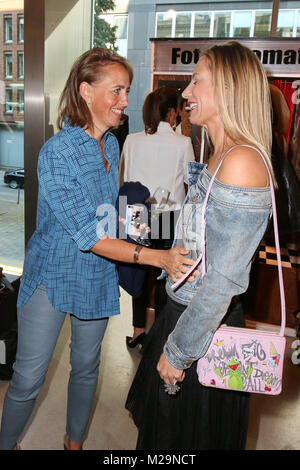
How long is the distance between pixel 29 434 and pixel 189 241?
1.43m

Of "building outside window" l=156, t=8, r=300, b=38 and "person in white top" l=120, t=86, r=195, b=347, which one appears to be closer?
"person in white top" l=120, t=86, r=195, b=347

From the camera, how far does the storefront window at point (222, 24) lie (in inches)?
149

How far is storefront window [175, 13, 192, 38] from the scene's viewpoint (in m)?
3.88

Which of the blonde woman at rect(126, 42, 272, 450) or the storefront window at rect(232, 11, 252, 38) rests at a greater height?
the storefront window at rect(232, 11, 252, 38)

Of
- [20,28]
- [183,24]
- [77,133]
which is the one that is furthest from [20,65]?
[77,133]

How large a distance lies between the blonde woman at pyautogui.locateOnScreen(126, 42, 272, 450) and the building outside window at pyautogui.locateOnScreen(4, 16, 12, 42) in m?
2.41

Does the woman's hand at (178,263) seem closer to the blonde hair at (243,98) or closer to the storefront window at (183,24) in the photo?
the blonde hair at (243,98)

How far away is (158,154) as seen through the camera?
9.47 feet

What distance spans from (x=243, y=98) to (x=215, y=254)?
0.41 meters

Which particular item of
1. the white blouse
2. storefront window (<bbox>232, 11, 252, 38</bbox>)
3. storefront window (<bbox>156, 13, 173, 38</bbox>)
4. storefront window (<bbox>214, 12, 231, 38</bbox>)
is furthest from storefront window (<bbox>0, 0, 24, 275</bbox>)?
storefront window (<bbox>232, 11, 252, 38</bbox>)

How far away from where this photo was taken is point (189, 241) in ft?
3.88

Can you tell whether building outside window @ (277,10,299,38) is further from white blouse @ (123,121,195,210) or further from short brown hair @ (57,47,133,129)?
short brown hair @ (57,47,133,129)

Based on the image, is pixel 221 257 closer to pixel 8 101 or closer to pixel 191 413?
pixel 191 413

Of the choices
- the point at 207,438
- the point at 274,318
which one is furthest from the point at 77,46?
the point at 207,438
